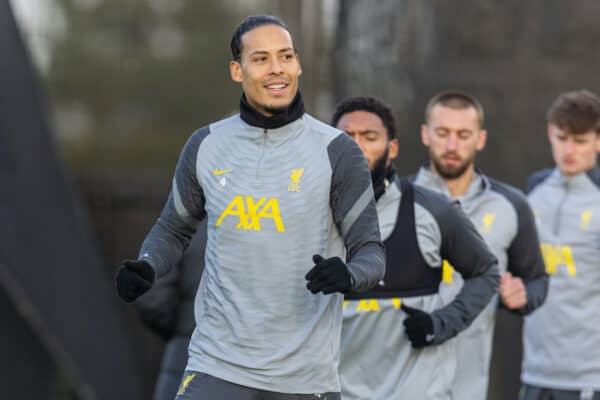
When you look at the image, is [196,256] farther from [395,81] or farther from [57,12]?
[57,12]

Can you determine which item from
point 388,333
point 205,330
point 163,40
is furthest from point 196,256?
point 163,40

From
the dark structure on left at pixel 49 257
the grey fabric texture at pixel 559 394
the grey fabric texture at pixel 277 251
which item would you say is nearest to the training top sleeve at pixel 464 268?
the grey fabric texture at pixel 277 251

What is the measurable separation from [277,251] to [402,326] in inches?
53.0

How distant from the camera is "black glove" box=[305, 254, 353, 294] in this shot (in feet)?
12.0

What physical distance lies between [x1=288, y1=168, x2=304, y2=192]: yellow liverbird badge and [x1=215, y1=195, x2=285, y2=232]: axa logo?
2.6 inches

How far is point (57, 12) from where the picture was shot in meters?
16.3

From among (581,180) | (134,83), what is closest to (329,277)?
(581,180)

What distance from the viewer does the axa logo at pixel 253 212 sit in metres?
4.04

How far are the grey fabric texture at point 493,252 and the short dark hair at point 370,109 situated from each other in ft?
1.43

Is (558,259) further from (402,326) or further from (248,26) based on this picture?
(248,26)

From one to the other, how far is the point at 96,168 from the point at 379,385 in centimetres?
1103

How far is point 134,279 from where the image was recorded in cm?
391

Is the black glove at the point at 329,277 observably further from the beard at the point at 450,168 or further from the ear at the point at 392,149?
the beard at the point at 450,168

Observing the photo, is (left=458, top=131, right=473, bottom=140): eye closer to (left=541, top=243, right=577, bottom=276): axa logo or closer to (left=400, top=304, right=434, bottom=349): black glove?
(left=541, top=243, right=577, bottom=276): axa logo
